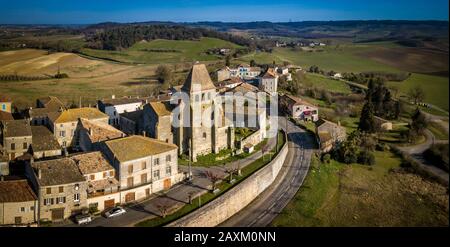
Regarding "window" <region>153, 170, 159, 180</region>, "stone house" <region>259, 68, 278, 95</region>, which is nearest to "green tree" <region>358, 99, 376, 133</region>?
"window" <region>153, 170, 159, 180</region>

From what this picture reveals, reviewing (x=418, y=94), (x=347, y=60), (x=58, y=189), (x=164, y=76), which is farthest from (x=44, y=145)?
(x=164, y=76)

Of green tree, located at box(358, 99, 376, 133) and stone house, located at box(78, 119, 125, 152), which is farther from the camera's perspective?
green tree, located at box(358, 99, 376, 133)

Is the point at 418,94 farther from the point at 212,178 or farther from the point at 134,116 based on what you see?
the point at 134,116

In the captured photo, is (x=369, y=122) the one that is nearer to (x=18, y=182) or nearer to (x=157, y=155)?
(x=157, y=155)

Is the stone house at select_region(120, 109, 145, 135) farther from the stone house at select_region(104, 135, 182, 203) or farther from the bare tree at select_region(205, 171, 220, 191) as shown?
the bare tree at select_region(205, 171, 220, 191)

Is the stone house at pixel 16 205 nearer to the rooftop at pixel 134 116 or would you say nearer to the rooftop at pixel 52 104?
the rooftop at pixel 134 116

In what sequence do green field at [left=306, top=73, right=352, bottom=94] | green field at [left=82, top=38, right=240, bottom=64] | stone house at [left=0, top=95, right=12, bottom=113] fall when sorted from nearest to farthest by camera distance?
stone house at [left=0, top=95, right=12, bottom=113], green field at [left=306, top=73, right=352, bottom=94], green field at [left=82, top=38, right=240, bottom=64]
